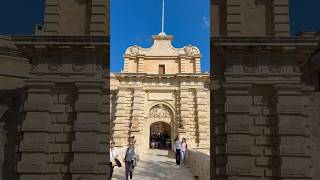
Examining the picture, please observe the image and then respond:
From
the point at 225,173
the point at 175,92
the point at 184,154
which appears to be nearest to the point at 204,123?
the point at 175,92

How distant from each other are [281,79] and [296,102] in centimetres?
64

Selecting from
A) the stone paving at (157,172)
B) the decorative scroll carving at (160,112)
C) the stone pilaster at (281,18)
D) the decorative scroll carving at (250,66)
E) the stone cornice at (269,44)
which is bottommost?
the stone paving at (157,172)

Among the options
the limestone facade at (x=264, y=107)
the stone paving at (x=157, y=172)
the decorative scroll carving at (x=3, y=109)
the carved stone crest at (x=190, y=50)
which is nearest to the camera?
the limestone facade at (x=264, y=107)

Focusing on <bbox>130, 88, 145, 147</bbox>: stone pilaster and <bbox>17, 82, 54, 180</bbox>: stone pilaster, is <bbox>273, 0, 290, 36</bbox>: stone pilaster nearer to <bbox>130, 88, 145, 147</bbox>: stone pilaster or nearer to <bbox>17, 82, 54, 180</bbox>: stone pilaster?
<bbox>17, 82, 54, 180</bbox>: stone pilaster

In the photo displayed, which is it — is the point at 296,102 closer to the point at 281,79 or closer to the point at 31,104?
the point at 281,79

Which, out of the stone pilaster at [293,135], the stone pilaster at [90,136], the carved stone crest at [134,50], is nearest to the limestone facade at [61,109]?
the stone pilaster at [90,136]

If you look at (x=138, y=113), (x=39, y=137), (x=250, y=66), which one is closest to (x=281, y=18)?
(x=250, y=66)

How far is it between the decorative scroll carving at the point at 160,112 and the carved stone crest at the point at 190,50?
16.7 ft

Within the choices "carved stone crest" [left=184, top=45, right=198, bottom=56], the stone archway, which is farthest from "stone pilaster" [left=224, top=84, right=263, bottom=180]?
"carved stone crest" [left=184, top=45, right=198, bottom=56]

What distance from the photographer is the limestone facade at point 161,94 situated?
2934cm

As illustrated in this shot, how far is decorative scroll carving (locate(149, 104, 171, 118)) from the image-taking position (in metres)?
30.0

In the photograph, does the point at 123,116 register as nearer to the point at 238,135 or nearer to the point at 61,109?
the point at 61,109

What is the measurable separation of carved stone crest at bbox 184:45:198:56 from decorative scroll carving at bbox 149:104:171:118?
510 cm

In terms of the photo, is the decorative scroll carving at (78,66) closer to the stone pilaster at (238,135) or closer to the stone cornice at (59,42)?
the stone cornice at (59,42)
